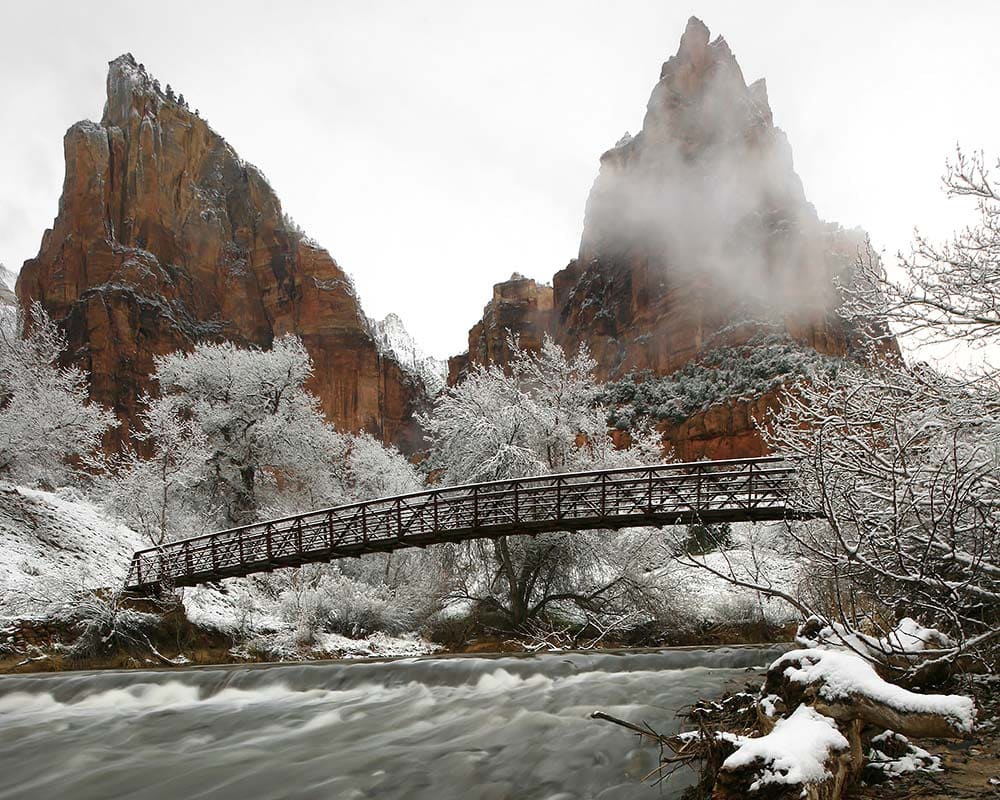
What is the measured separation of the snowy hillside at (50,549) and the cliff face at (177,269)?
5927 centimetres

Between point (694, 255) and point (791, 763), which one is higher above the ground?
point (694, 255)

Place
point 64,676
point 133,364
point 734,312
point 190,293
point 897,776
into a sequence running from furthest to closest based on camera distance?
point 190,293 → point 133,364 → point 734,312 → point 64,676 → point 897,776

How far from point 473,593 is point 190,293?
77293 mm

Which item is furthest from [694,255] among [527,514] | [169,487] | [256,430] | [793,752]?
[793,752]

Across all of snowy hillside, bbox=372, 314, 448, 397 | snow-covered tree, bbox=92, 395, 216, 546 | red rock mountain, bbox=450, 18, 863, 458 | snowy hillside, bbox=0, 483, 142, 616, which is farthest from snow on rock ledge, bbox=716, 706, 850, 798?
snowy hillside, bbox=372, 314, 448, 397

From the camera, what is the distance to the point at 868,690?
13.6ft

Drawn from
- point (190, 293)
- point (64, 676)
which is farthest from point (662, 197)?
point (64, 676)

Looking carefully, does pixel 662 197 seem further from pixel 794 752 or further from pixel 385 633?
pixel 794 752

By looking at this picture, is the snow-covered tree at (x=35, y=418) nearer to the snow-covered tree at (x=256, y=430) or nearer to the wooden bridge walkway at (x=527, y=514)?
the snow-covered tree at (x=256, y=430)

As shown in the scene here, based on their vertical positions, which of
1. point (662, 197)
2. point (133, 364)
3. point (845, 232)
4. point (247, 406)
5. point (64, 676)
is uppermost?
point (662, 197)

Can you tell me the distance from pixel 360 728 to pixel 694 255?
244 feet

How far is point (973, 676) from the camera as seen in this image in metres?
5.79

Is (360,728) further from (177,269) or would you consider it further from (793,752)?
(177,269)

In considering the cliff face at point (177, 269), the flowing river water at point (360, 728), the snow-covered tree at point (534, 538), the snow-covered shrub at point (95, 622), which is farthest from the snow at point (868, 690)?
the cliff face at point (177, 269)
